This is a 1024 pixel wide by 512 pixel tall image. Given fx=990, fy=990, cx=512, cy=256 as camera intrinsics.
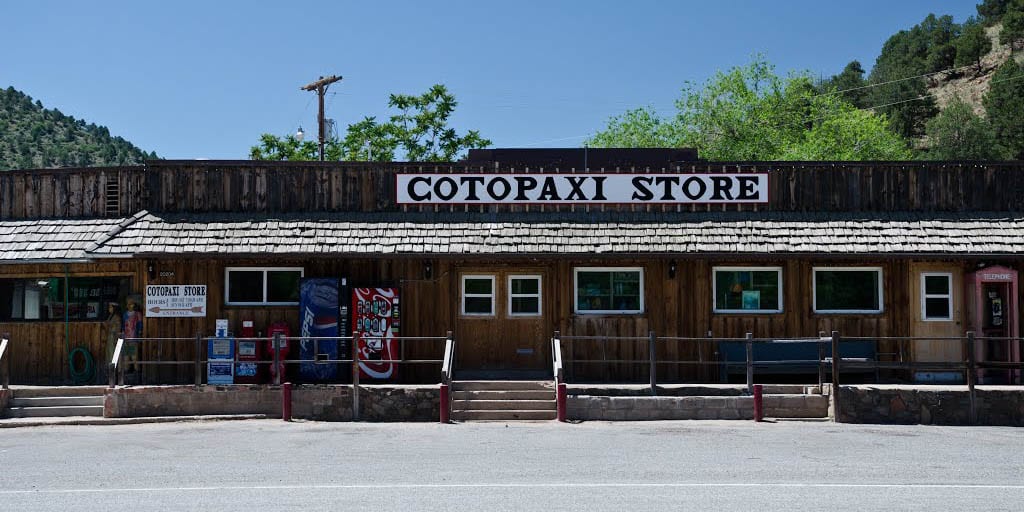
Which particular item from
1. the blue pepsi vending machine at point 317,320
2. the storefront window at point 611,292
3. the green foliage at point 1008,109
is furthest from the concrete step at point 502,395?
the green foliage at point 1008,109

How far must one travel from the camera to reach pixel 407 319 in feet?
63.5

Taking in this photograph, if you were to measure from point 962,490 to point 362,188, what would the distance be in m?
12.7

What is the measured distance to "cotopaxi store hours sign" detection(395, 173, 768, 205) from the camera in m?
19.7

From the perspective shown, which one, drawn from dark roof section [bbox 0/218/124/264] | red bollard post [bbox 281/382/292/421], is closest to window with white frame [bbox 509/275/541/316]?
red bollard post [bbox 281/382/292/421]

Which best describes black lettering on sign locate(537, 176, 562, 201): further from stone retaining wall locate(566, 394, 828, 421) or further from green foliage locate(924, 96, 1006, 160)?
green foliage locate(924, 96, 1006, 160)

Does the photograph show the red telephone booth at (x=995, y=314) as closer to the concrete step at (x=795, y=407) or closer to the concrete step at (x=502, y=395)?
the concrete step at (x=795, y=407)

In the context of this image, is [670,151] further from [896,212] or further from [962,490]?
[962,490]

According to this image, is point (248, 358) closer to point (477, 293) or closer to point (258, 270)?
point (258, 270)

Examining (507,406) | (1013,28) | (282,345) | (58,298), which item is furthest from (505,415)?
(1013,28)

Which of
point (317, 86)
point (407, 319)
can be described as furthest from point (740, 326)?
point (317, 86)

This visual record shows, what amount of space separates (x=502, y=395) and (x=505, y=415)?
25.6 inches

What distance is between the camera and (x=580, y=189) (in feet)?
64.5

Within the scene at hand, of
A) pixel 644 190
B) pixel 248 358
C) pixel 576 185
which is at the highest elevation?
pixel 576 185

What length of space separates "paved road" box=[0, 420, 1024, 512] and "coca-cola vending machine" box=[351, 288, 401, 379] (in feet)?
8.68
